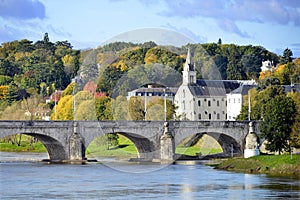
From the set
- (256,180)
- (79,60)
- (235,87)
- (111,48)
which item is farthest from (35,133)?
(79,60)

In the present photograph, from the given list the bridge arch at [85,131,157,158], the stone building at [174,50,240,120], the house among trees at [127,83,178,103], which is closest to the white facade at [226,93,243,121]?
the stone building at [174,50,240,120]

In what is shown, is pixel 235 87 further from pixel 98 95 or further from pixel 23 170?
pixel 23 170

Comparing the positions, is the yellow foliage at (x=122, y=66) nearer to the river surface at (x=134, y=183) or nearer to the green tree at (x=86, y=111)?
the green tree at (x=86, y=111)

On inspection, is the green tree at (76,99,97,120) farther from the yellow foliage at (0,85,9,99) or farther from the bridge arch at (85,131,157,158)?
the yellow foliage at (0,85,9,99)

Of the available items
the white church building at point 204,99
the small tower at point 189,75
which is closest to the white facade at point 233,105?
the white church building at point 204,99

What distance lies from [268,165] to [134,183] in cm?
1268

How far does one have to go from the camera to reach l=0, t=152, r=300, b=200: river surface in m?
63.5

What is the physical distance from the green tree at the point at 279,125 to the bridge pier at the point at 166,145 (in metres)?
12.1

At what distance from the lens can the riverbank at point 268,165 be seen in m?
75.9

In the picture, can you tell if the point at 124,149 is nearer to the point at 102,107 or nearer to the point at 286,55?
the point at 102,107

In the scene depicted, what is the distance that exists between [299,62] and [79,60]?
4370cm

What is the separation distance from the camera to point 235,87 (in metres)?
137

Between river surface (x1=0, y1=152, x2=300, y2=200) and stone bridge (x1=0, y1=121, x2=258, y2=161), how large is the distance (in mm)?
4204

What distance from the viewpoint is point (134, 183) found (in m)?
71.8
